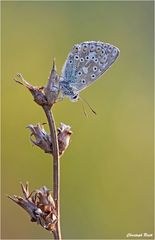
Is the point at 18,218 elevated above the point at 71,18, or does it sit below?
below

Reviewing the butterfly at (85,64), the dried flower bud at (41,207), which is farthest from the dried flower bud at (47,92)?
the butterfly at (85,64)

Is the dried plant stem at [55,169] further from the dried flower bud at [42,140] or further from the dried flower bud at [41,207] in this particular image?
the dried flower bud at [42,140]

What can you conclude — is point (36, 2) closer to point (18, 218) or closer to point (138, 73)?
point (138, 73)

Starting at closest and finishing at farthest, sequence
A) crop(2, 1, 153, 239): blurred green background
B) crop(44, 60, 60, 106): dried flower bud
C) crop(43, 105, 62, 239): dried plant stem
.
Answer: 1. crop(43, 105, 62, 239): dried plant stem
2. crop(44, 60, 60, 106): dried flower bud
3. crop(2, 1, 153, 239): blurred green background

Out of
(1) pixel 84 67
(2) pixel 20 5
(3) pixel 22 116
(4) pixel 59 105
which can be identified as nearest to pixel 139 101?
(4) pixel 59 105

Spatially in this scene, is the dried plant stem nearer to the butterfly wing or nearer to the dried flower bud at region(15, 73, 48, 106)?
the dried flower bud at region(15, 73, 48, 106)

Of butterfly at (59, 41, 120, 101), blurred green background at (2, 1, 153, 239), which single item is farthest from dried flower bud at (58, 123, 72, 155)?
blurred green background at (2, 1, 153, 239)

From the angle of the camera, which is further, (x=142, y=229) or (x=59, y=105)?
(x=59, y=105)
